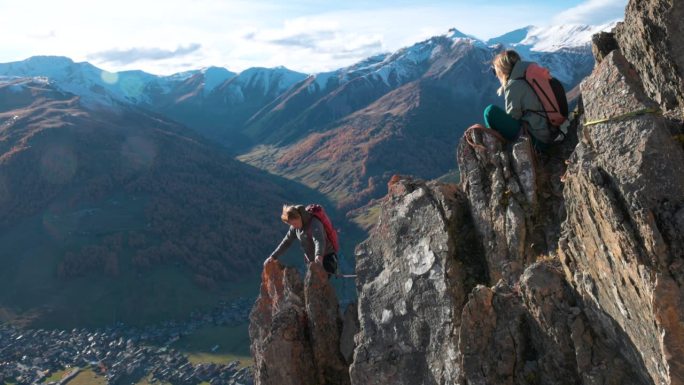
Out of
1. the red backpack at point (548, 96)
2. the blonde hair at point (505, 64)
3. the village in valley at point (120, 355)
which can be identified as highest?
the blonde hair at point (505, 64)

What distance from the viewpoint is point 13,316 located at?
6900 inches

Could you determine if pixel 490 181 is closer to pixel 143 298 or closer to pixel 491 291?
pixel 491 291

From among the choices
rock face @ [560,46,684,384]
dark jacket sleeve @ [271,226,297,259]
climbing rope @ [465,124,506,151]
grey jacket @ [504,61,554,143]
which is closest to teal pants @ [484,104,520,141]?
climbing rope @ [465,124,506,151]

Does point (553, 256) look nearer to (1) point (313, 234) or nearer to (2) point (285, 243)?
(1) point (313, 234)

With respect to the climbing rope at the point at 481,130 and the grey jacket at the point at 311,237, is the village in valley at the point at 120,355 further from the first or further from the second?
the climbing rope at the point at 481,130

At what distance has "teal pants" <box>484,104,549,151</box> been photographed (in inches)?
561

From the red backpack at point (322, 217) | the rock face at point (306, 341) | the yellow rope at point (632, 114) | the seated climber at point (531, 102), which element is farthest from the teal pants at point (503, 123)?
the rock face at point (306, 341)

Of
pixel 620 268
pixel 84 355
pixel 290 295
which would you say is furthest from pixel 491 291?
pixel 84 355

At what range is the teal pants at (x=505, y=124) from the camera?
1424cm

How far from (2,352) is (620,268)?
179542mm

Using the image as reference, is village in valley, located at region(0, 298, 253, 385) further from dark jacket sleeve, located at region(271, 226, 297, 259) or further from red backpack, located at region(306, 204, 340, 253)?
red backpack, located at region(306, 204, 340, 253)

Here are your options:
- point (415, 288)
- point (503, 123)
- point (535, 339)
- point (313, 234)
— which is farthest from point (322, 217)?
point (535, 339)

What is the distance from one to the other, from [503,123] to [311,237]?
7512 mm

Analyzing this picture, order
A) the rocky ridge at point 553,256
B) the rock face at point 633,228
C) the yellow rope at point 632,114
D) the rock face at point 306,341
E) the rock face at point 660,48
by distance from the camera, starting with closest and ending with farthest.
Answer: the rock face at point 633,228, the rocky ridge at point 553,256, the yellow rope at point 632,114, the rock face at point 660,48, the rock face at point 306,341
